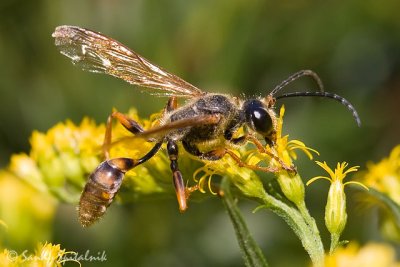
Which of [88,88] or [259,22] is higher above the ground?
[259,22]

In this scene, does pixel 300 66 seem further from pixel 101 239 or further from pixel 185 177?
pixel 185 177

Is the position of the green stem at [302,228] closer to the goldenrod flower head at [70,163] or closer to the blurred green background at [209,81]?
the goldenrod flower head at [70,163]

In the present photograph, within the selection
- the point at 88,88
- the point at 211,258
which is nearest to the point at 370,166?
the point at 211,258

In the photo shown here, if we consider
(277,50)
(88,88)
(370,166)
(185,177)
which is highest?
(277,50)

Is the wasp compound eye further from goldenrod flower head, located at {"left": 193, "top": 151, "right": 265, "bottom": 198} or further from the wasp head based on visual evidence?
goldenrod flower head, located at {"left": 193, "top": 151, "right": 265, "bottom": 198}

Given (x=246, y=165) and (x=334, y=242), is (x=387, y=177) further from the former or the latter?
(x=334, y=242)

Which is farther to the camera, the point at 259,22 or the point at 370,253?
the point at 259,22

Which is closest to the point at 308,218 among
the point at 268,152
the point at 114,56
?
the point at 268,152
